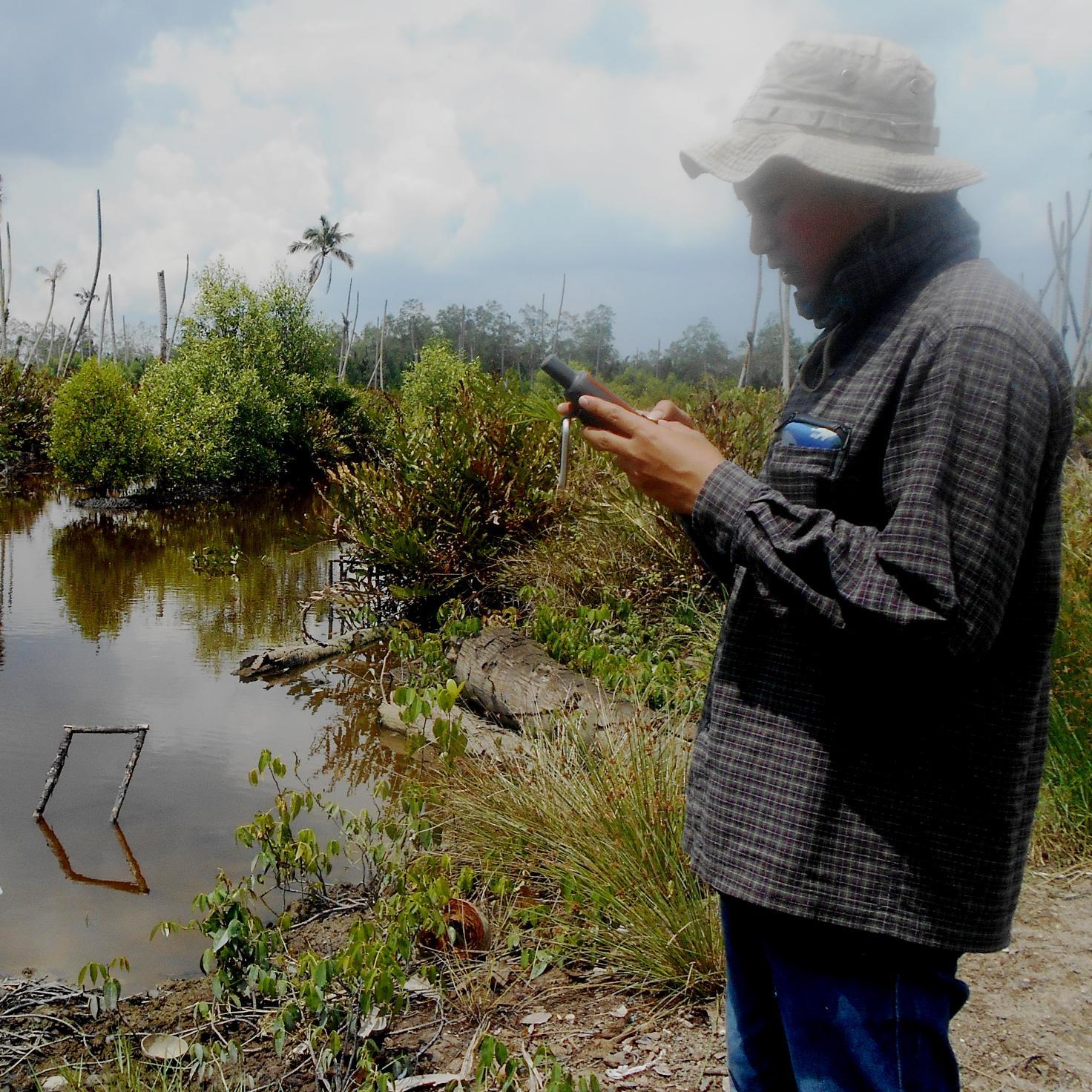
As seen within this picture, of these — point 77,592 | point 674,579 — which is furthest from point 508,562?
point 77,592

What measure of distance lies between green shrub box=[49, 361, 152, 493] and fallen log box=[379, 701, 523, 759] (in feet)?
53.4

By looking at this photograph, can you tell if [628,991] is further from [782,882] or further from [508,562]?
[508,562]

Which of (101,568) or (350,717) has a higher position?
(350,717)

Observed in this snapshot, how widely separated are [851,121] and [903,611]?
68 centimetres

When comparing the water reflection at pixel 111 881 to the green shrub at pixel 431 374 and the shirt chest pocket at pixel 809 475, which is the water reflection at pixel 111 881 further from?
the green shrub at pixel 431 374

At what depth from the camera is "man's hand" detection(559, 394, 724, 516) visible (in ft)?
4.72

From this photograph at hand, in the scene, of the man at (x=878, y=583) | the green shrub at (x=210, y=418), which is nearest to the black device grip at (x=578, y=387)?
the man at (x=878, y=583)

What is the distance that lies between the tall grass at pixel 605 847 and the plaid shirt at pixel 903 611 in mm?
2096

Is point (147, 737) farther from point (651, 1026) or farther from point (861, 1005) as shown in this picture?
point (861, 1005)

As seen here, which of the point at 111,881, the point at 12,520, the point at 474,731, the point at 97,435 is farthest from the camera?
the point at 97,435

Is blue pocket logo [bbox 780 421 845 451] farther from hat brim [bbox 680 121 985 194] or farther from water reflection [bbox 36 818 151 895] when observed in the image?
water reflection [bbox 36 818 151 895]

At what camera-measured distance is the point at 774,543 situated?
129 centimetres

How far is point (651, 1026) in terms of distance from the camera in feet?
10.5

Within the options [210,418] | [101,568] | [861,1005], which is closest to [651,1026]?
[861,1005]
